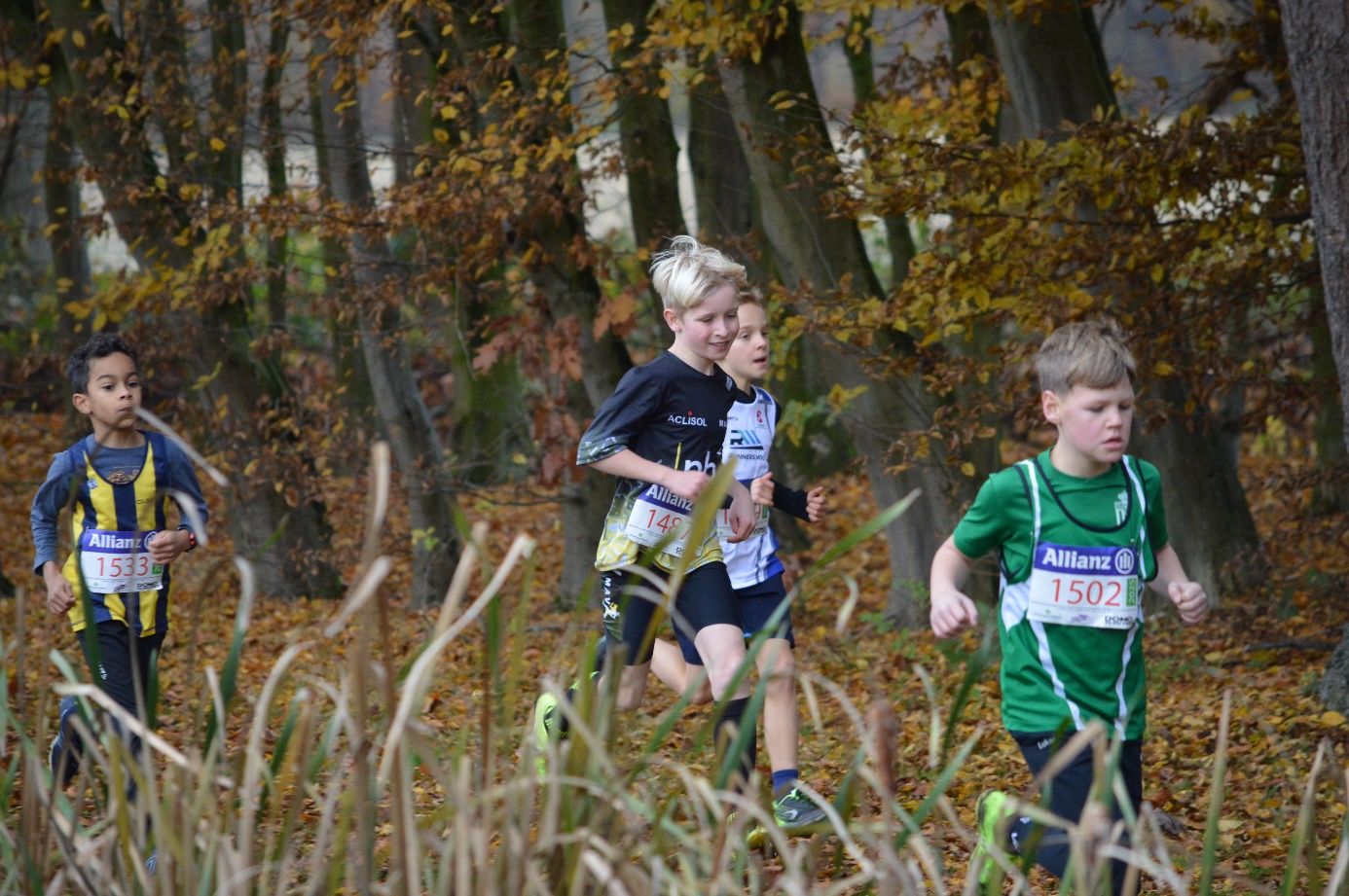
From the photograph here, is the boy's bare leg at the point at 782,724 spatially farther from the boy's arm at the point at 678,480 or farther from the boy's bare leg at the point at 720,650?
the boy's arm at the point at 678,480

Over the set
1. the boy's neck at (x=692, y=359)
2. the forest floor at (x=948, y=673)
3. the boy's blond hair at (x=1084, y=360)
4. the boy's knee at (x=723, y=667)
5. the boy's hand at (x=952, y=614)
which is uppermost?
the boy's neck at (x=692, y=359)

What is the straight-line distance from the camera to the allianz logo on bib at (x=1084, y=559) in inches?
130

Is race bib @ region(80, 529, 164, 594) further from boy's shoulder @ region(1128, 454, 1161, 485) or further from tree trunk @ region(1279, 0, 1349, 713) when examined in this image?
tree trunk @ region(1279, 0, 1349, 713)

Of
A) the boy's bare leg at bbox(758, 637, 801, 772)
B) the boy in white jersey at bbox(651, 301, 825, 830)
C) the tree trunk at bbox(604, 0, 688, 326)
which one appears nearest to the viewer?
the boy's bare leg at bbox(758, 637, 801, 772)

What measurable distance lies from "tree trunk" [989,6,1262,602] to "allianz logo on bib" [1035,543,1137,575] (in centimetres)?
440

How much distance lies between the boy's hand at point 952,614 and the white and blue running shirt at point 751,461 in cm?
170

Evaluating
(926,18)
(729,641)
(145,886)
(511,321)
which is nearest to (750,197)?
(926,18)

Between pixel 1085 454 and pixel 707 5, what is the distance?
16.8 ft

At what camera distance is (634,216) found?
9109mm

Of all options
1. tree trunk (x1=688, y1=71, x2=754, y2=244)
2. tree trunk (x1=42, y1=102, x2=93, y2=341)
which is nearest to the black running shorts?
tree trunk (x1=688, y1=71, x2=754, y2=244)

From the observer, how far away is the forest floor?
4.60m

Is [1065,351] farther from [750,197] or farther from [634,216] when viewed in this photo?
[750,197]

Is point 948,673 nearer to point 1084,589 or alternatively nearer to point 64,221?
point 1084,589

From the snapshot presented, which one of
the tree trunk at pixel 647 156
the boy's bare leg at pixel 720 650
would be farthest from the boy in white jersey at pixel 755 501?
the tree trunk at pixel 647 156
